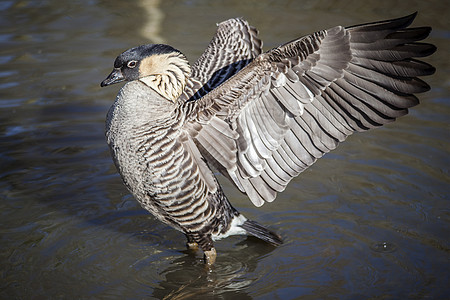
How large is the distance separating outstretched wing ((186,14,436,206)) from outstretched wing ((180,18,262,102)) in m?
0.97

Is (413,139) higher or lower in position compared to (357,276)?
higher

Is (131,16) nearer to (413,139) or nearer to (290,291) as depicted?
(413,139)

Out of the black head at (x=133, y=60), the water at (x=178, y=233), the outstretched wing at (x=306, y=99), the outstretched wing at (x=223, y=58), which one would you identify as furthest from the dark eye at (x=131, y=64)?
the water at (x=178, y=233)

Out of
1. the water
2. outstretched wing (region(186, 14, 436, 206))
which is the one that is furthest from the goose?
the water

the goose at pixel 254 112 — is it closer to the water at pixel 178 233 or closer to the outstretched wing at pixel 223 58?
the water at pixel 178 233

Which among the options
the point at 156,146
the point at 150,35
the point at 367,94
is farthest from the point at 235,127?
the point at 150,35

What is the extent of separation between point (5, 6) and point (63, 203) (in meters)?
6.11

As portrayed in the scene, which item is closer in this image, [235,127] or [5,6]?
[235,127]

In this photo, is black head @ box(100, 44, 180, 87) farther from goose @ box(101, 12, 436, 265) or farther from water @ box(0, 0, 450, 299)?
water @ box(0, 0, 450, 299)

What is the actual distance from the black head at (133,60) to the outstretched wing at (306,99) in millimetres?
490

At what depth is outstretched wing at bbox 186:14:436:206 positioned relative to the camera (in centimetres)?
452

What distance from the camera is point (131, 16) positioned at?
35.3ft

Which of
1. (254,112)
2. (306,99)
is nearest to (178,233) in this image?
(254,112)

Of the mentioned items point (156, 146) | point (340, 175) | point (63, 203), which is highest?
point (156, 146)
